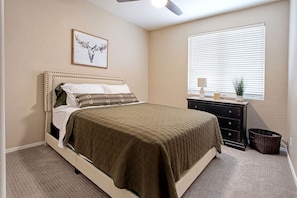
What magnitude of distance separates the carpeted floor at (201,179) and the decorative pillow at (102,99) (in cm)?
86

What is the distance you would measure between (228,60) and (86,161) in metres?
3.21

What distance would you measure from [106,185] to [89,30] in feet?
9.32

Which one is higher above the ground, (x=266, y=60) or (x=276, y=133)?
Result: (x=266, y=60)

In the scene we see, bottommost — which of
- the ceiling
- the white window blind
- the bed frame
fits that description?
the bed frame

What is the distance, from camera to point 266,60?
9.78 ft

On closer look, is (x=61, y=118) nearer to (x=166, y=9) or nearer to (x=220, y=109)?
(x=220, y=109)

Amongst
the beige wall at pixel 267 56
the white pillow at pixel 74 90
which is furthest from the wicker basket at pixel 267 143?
the white pillow at pixel 74 90

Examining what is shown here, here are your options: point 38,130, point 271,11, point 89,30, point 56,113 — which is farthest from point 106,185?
point 271,11

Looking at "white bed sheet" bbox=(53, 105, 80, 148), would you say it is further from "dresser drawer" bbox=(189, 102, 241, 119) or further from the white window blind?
the white window blind

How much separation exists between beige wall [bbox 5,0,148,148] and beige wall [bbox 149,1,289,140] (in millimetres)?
1887

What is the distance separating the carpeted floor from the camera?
64.2 inches

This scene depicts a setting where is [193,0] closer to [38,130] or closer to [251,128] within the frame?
[251,128]

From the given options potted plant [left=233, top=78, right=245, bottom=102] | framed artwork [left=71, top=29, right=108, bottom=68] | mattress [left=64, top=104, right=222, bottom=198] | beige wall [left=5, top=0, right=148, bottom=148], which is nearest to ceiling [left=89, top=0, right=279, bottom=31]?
beige wall [left=5, top=0, right=148, bottom=148]

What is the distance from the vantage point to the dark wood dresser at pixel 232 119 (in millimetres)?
2838
